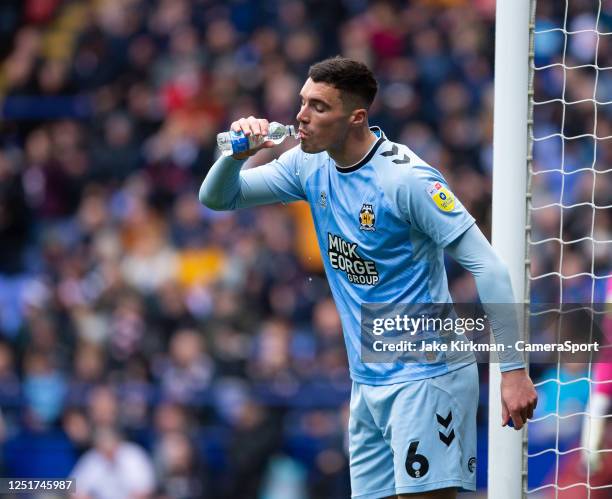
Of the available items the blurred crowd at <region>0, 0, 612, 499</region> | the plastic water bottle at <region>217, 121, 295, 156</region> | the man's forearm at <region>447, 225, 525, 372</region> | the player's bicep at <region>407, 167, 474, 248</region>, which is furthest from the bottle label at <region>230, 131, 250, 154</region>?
the blurred crowd at <region>0, 0, 612, 499</region>

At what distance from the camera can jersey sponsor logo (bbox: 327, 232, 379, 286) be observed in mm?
4562

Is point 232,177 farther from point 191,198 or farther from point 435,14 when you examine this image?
point 435,14

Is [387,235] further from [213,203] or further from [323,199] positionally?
[213,203]

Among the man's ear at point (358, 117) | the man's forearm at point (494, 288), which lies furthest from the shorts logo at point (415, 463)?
the man's ear at point (358, 117)

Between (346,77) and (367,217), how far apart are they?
0.51 metres

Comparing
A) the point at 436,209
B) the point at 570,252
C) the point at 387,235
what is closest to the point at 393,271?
the point at 387,235

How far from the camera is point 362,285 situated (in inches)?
181

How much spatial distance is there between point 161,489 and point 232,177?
430cm

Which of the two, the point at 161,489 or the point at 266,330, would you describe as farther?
the point at 266,330

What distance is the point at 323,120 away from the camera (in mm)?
4531

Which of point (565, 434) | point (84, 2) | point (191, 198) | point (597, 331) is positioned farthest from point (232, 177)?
point (84, 2)

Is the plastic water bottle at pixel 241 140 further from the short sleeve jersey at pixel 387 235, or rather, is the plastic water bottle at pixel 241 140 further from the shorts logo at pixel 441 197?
the shorts logo at pixel 441 197

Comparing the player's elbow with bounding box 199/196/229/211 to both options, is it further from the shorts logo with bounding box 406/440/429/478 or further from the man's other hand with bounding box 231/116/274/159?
the shorts logo with bounding box 406/440/429/478

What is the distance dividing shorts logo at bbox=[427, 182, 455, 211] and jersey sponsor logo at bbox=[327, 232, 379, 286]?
13.9 inches
